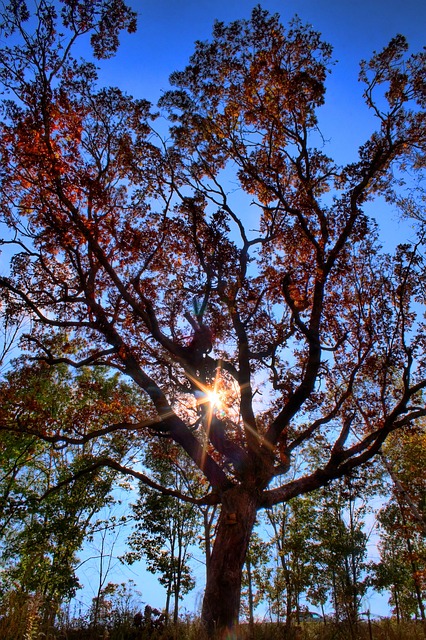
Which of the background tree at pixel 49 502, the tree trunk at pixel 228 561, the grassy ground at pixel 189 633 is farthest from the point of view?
the background tree at pixel 49 502

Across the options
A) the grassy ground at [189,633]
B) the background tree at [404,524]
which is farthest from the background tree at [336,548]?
the grassy ground at [189,633]

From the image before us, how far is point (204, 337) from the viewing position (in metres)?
10.6

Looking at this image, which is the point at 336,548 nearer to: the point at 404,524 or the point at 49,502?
the point at 404,524

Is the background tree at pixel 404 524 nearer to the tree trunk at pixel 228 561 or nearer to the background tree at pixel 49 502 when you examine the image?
the tree trunk at pixel 228 561

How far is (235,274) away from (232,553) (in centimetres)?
656

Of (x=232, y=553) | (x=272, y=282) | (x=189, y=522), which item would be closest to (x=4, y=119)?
(x=272, y=282)

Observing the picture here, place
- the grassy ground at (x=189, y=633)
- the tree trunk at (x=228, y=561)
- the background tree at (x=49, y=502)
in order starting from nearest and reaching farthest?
the grassy ground at (x=189, y=633) < the tree trunk at (x=228, y=561) < the background tree at (x=49, y=502)

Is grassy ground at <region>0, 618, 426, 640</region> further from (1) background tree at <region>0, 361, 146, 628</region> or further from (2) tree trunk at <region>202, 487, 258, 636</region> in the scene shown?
(1) background tree at <region>0, 361, 146, 628</region>

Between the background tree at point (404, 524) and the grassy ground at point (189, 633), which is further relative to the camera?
the background tree at point (404, 524)

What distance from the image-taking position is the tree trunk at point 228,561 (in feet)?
24.8

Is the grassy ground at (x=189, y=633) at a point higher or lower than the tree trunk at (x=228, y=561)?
lower

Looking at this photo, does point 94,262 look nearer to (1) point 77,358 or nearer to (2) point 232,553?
(1) point 77,358

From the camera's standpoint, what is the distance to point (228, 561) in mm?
8023

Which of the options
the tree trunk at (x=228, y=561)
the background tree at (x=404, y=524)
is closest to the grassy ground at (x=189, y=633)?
the tree trunk at (x=228, y=561)
